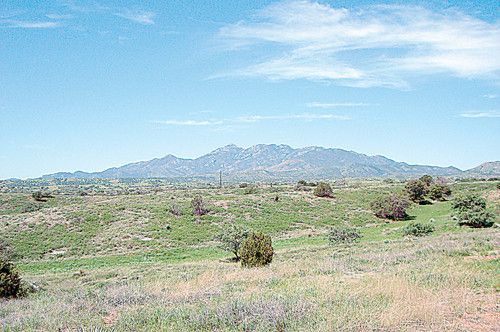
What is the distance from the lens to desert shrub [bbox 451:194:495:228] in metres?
36.0

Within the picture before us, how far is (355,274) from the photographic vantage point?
13273 mm

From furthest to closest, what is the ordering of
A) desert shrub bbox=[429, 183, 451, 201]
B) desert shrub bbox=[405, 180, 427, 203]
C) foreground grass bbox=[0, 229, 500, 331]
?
desert shrub bbox=[429, 183, 451, 201] < desert shrub bbox=[405, 180, 427, 203] < foreground grass bbox=[0, 229, 500, 331]

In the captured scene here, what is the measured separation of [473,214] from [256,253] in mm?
26327

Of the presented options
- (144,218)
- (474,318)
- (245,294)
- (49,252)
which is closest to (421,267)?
(474,318)

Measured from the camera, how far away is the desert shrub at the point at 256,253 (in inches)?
774

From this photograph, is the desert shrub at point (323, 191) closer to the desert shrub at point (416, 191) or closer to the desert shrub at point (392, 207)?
the desert shrub at point (392, 207)

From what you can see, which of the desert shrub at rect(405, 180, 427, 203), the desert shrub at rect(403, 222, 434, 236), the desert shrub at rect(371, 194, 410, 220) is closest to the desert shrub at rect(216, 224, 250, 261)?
the desert shrub at rect(403, 222, 434, 236)

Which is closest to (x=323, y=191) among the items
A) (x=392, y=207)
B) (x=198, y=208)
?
(x=392, y=207)

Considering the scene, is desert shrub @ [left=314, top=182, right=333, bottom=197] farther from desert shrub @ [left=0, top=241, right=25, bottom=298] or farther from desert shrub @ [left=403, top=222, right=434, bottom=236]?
desert shrub @ [left=0, top=241, right=25, bottom=298]

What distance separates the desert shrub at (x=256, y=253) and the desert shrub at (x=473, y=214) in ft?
82.8

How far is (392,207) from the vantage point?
5709 cm

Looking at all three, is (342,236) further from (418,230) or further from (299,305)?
(299,305)

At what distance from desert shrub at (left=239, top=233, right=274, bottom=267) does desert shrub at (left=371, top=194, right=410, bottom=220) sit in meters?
41.3

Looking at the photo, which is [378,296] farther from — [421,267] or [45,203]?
[45,203]
